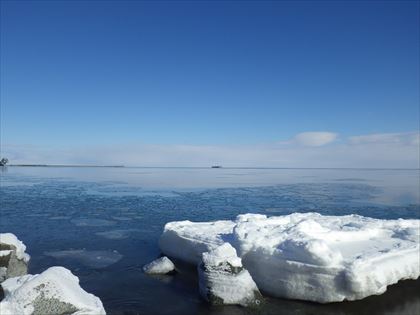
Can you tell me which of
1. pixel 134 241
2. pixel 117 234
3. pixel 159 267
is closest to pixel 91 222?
pixel 117 234

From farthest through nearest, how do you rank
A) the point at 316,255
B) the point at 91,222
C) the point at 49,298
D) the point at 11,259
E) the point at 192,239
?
the point at 91,222, the point at 192,239, the point at 11,259, the point at 316,255, the point at 49,298

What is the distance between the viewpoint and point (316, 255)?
753 centimetres

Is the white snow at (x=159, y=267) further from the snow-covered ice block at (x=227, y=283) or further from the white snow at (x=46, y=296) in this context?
the white snow at (x=46, y=296)

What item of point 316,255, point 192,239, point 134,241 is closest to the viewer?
point 316,255

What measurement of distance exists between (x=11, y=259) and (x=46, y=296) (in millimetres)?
3787

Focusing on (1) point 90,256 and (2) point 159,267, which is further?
(1) point 90,256

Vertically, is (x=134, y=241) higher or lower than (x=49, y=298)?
lower

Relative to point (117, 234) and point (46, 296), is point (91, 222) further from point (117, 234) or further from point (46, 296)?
point (46, 296)

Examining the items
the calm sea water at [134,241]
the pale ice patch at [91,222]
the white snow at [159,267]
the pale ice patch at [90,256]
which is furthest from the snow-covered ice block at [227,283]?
the pale ice patch at [91,222]

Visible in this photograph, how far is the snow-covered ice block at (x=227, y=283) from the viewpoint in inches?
296

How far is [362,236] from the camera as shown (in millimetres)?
10164

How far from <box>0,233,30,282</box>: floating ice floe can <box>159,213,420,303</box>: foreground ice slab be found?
3959 millimetres

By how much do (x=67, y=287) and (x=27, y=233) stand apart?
8262mm

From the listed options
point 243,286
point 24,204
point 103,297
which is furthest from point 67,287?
point 24,204
